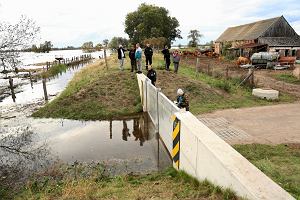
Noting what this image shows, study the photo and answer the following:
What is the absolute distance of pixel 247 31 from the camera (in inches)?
1759

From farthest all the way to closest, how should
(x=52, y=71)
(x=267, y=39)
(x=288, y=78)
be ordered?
(x=52, y=71)
(x=267, y=39)
(x=288, y=78)

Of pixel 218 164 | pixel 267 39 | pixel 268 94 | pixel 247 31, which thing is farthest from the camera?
pixel 247 31

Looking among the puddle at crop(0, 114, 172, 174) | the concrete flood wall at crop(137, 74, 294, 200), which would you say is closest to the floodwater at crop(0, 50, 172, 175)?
the puddle at crop(0, 114, 172, 174)

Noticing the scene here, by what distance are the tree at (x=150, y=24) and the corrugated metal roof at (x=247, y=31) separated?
1619 centimetres

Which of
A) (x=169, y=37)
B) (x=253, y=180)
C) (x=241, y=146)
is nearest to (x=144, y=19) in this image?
(x=169, y=37)

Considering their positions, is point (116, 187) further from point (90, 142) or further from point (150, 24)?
point (150, 24)

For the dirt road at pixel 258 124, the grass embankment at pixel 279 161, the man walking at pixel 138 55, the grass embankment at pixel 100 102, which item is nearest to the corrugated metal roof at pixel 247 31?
the man walking at pixel 138 55

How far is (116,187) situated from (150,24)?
199 ft

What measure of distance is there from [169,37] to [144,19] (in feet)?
26.6

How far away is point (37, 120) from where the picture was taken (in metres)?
14.2

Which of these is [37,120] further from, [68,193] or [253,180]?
[253,180]

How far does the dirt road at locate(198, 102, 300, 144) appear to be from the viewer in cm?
936

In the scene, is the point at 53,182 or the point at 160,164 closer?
the point at 53,182

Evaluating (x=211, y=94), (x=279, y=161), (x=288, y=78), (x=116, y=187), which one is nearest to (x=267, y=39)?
(x=288, y=78)
